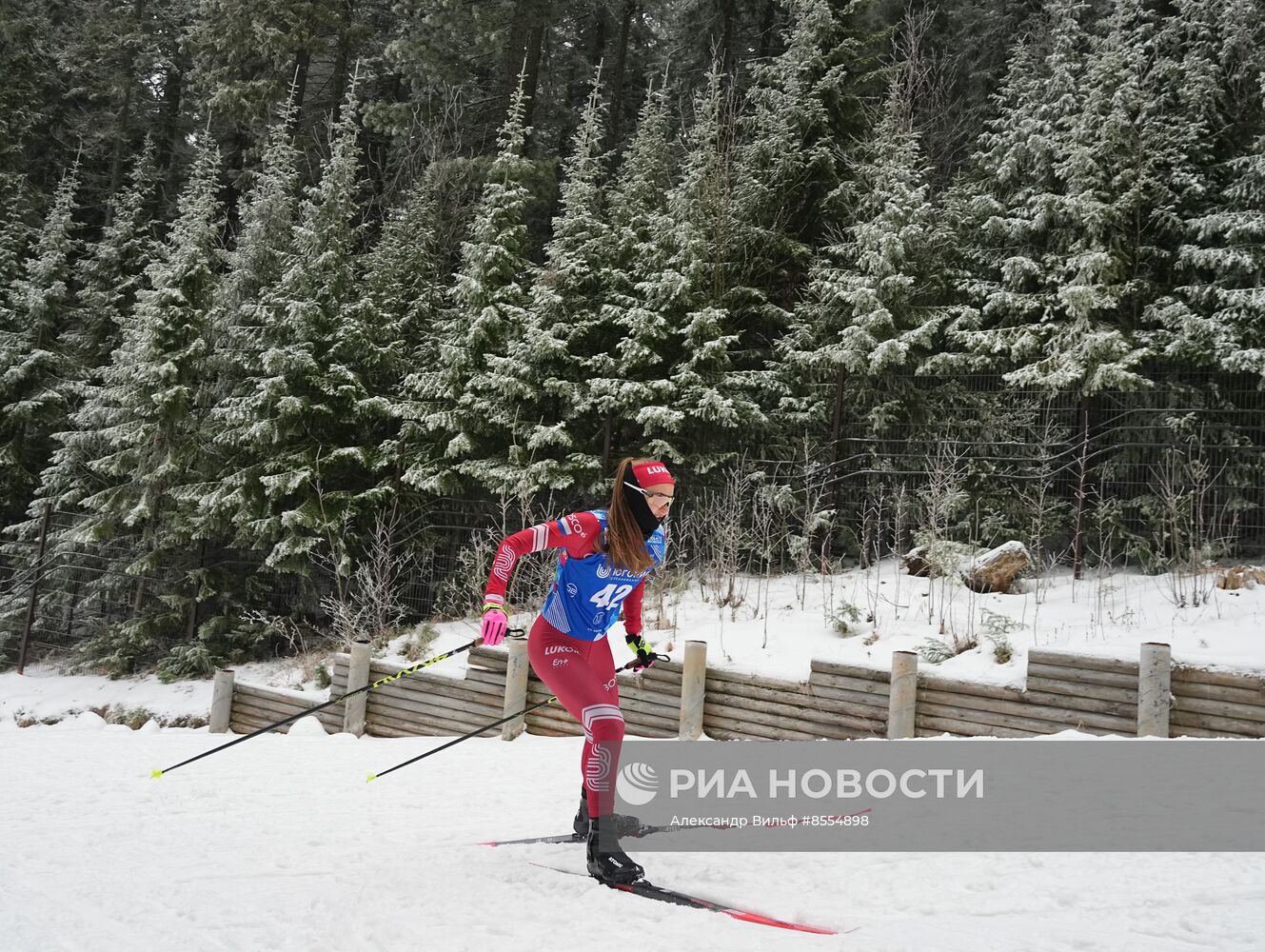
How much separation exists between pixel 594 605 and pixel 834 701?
321 cm

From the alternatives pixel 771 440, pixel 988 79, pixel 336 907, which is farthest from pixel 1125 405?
pixel 336 907

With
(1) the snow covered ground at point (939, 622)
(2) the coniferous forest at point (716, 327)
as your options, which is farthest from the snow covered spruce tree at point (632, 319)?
(1) the snow covered ground at point (939, 622)

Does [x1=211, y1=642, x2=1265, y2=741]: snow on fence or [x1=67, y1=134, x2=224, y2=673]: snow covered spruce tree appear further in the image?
[x1=67, y1=134, x2=224, y2=673]: snow covered spruce tree

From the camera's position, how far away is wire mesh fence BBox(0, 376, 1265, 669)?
1088cm

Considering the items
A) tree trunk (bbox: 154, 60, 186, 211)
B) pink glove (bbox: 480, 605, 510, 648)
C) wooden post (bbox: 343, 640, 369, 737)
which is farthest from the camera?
tree trunk (bbox: 154, 60, 186, 211)

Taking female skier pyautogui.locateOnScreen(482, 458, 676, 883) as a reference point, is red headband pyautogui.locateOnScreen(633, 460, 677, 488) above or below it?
above

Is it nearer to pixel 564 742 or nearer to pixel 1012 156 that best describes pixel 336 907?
pixel 564 742

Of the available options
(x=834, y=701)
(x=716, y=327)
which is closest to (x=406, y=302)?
(x=716, y=327)

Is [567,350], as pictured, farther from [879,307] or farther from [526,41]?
[526,41]

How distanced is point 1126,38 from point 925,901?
13338mm

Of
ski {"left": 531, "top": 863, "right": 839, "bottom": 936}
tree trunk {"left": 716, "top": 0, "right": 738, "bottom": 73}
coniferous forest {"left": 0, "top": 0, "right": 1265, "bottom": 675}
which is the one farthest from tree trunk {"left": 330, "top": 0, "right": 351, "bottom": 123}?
ski {"left": 531, "top": 863, "right": 839, "bottom": 936}

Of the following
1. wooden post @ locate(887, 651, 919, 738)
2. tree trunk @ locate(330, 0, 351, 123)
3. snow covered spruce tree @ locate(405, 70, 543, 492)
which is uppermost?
tree trunk @ locate(330, 0, 351, 123)

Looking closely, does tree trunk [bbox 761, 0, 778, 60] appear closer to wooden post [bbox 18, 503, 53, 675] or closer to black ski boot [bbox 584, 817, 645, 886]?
wooden post [bbox 18, 503, 53, 675]

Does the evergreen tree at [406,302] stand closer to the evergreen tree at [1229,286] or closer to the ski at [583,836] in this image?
the ski at [583,836]
